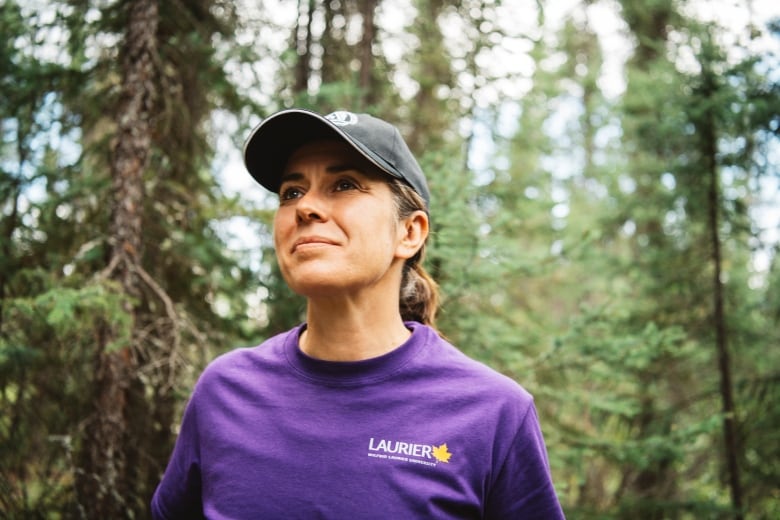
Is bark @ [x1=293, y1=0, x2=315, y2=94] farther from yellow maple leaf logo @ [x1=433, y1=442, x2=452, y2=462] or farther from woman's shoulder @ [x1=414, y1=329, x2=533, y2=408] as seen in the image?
yellow maple leaf logo @ [x1=433, y1=442, x2=452, y2=462]

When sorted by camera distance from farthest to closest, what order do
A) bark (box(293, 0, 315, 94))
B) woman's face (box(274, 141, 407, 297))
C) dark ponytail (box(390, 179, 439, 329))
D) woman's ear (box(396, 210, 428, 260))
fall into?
bark (box(293, 0, 315, 94))
dark ponytail (box(390, 179, 439, 329))
woman's ear (box(396, 210, 428, 260))
woman's face (box(274, 141, 407, 297))

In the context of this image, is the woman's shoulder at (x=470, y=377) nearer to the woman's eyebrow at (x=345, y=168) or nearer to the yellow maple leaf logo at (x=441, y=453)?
the yellow maple leaf logo at (x=441, y=453)

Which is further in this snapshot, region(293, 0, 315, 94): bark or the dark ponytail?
region(293, 0, 315, 94): bark

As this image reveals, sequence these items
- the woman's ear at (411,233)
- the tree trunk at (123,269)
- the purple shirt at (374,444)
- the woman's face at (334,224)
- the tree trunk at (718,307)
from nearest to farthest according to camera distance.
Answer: the purple shirt at (374,444) < the woman's face at (334,224) < the woman's ear at (411,233) < the tree trunk at (123,269) < the tree trunk at (718,307)

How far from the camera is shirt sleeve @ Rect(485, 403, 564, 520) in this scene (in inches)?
76.6

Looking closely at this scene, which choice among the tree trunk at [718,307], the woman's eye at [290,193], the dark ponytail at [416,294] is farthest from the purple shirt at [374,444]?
the tree trunk at [718,307]

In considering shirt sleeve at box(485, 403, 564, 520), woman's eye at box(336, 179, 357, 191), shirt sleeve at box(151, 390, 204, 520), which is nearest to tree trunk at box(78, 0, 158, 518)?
shirt sleeve at box(151, 390, 204, 520)

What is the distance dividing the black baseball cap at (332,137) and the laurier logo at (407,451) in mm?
878

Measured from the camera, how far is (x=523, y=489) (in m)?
1.95

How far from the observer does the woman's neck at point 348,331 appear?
84.1 inches

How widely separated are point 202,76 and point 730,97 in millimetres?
5269

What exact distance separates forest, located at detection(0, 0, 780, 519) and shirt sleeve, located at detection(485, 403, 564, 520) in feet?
8.12

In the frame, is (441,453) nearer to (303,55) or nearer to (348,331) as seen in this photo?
(348,331)

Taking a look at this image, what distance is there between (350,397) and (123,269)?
8.00 feet
